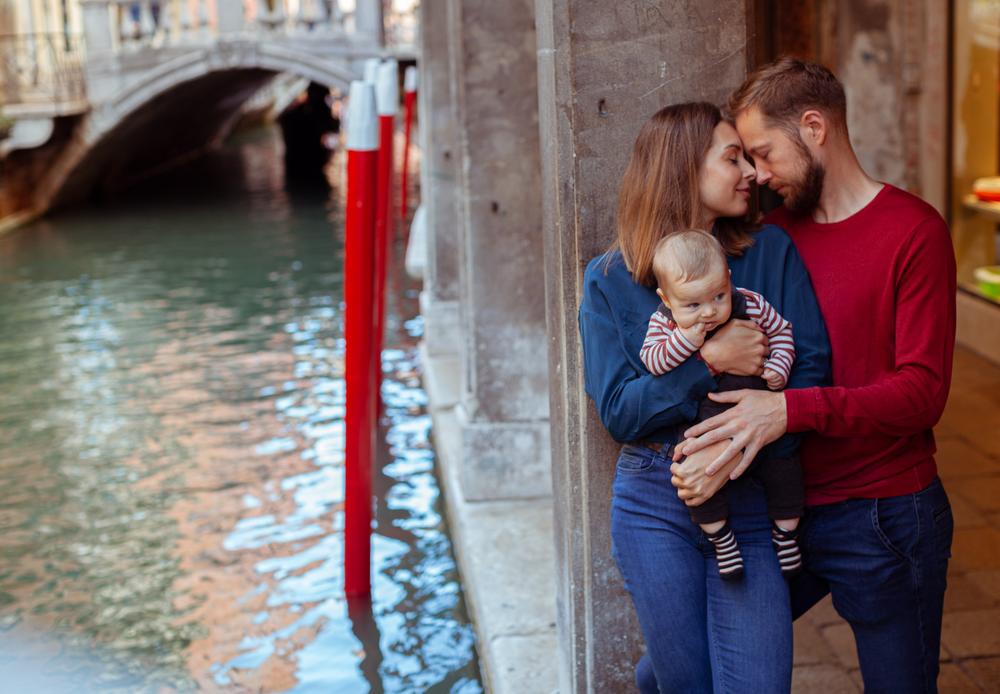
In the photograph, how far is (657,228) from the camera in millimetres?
2186

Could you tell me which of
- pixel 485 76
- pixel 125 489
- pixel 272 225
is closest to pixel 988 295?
pixel 485 76

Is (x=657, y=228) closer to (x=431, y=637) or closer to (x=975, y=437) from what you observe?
(x=431, y=637)

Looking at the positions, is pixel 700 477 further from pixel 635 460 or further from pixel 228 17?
pixel 228 17

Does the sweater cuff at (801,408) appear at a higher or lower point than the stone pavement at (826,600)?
higher

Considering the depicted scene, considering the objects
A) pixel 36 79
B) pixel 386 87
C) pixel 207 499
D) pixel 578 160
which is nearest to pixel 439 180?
pixel 386 87

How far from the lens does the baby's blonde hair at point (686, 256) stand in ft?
6.79

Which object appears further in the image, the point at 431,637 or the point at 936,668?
the point at 431,637

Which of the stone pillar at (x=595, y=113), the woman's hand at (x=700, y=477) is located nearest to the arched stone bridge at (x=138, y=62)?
the stone pillar at (x=595, y=113)

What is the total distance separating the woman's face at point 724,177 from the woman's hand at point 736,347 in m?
0.20

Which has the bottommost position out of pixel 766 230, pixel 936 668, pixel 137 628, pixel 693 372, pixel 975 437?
pixel 137 628

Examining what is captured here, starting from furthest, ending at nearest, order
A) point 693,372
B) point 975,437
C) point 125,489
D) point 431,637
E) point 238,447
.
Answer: point 238,447
point 125,489
point 975,437
point 431,637
point 693,372

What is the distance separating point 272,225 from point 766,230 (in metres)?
14.8

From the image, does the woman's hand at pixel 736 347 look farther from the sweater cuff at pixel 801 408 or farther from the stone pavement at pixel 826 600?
the stone pavement at pixel 826 600

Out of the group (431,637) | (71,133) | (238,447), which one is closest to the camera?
(431,637)
